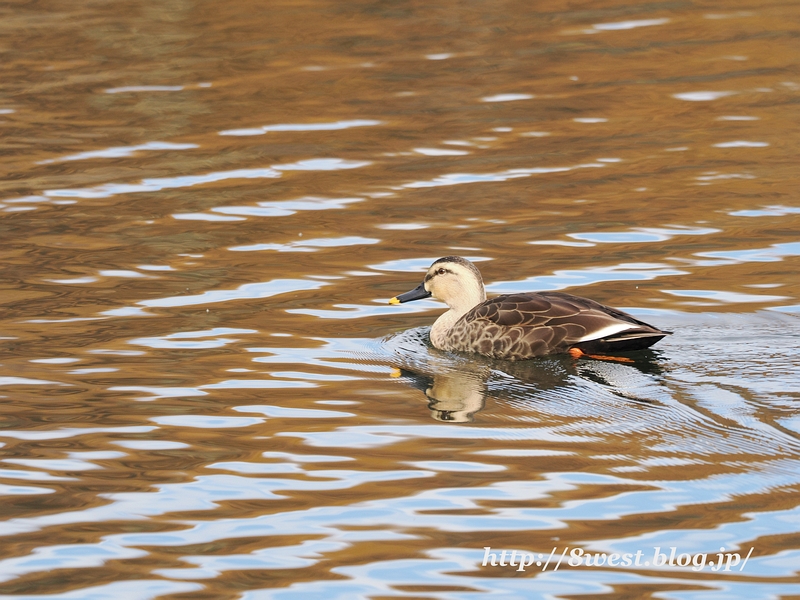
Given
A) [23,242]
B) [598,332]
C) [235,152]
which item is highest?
[235,152]

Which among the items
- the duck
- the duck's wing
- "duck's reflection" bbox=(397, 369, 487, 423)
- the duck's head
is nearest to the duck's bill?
the duck's head

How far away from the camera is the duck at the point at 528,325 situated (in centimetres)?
848

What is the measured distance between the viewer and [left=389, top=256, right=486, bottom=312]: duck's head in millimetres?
9609

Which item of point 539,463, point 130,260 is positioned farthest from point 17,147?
point 539,463

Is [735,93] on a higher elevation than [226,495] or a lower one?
higher

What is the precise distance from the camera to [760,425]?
6.91 meters

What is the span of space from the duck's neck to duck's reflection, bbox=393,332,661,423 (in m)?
0.15

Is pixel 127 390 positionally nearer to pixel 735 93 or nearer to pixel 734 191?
pixel 734 191

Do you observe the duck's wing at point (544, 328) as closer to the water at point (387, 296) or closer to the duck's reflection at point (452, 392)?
the water at point (387, 296)

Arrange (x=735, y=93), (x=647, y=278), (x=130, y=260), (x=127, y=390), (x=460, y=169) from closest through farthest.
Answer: (x=127, y=390) < (x=647, y=278) < (x=130, y=260) < (x=460, y=169) < (x=735, y=93)

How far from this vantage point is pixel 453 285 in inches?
384

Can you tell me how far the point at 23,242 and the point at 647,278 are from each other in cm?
572

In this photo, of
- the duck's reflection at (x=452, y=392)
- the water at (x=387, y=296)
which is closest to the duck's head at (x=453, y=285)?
the water at (x=387, y=296)

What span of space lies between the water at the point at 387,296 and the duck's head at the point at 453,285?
36 cm
